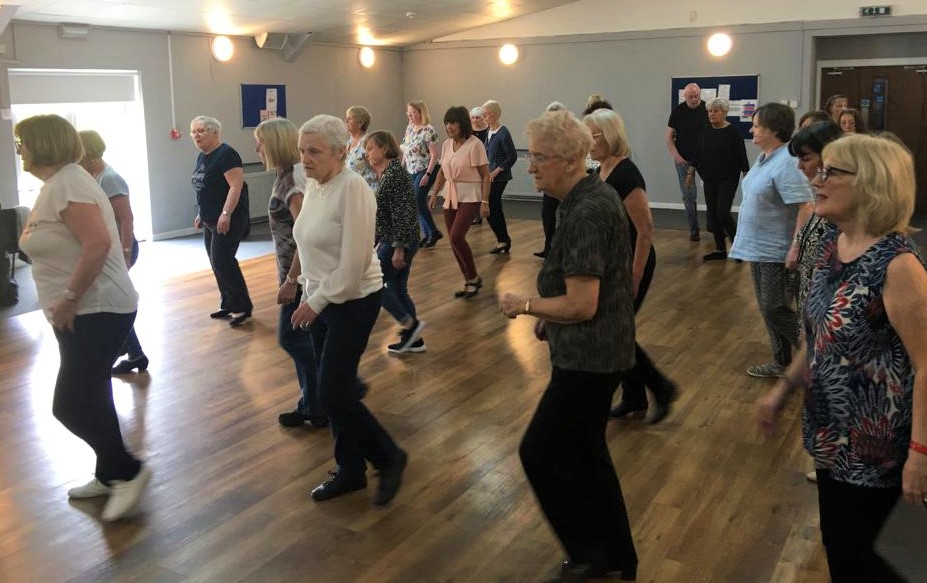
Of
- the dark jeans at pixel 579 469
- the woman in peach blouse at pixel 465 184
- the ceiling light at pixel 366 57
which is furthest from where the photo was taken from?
the ceiling light at pixel 366 57

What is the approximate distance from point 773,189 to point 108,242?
3.01 meters

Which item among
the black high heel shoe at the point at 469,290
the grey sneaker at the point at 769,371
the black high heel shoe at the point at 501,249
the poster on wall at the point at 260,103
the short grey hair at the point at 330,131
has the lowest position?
the grey sneaker at the point at 769,371

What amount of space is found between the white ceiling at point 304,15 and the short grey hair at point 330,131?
578cm

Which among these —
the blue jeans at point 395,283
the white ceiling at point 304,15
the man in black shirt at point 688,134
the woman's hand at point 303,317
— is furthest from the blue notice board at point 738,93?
the woman's hand at point 303,317

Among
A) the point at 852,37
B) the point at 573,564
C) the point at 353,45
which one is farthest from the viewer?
the point at 353,45

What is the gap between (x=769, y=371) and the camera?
16.0 ft

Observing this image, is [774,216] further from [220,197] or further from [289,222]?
[220,197]

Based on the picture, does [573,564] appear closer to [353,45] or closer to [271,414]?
[271,414]

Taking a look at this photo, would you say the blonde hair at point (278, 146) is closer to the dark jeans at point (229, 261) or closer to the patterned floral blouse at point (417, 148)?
the dark jeans at point (229, 261)

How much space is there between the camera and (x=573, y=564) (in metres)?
2.75

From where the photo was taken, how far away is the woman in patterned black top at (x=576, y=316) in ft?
7.55

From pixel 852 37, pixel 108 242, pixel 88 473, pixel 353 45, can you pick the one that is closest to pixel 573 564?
pixel 108 242

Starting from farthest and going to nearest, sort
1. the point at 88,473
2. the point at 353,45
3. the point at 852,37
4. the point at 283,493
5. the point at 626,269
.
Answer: the point at 353,45, the point at 852,37, the point at 88,473, the point at 283,493, the point at 626,269

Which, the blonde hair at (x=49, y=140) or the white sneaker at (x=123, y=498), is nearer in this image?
the blonde hair at (x=49, y=140)
